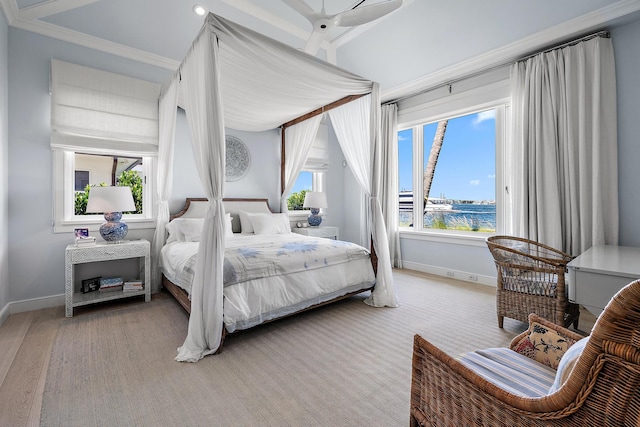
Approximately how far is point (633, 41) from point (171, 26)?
197 inches

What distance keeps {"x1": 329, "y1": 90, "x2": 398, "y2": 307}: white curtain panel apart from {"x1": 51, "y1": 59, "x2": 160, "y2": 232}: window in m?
2.54

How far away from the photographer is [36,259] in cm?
319

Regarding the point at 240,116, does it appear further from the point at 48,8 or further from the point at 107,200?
the point at 48,8

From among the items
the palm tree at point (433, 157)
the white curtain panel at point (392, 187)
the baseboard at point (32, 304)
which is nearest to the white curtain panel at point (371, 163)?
the white curtain panel at point (392, 187)

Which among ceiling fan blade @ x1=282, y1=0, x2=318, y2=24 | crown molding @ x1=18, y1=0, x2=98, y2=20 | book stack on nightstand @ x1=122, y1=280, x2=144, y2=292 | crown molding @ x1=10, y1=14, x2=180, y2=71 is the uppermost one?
crown molding @ x1=18, y1=0, x2=98, y2=20

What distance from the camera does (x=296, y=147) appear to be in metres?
4.76

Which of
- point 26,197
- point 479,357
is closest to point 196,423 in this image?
point 479,357

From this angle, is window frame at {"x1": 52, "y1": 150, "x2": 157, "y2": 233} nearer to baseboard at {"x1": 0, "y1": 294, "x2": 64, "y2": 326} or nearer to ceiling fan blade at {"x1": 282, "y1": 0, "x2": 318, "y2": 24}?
baseboard at {"x1": 0, "y1": 294, "x2": 64, "y2": 326}

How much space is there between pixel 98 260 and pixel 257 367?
7.17 feet

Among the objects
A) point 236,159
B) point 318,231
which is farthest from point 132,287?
point 318,231

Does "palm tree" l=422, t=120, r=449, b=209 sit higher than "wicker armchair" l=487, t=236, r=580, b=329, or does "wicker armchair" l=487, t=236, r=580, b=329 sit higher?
"palm tree" l=422, t=120, r=449, b=209

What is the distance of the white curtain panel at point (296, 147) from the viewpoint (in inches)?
179

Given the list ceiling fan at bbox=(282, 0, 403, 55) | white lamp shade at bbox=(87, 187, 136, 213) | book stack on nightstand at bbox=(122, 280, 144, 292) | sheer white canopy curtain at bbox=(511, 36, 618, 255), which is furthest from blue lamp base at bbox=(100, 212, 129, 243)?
sheer white canopy curtain at bbox=(511, 36, 618, 255)

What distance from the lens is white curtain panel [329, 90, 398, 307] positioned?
10.8ft
